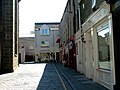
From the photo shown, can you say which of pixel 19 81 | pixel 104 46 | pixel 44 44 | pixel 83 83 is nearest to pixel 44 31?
pixel 44 44

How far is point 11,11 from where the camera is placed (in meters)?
26.2

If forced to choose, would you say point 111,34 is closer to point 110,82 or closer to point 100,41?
point 110,82

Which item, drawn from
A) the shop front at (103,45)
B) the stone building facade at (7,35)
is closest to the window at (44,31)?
the stone building facade at (7,35)

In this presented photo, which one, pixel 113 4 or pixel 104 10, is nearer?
pixel 113 4

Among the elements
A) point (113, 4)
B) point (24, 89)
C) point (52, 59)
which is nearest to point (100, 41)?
point (113, 4)

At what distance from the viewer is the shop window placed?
41.1 feet

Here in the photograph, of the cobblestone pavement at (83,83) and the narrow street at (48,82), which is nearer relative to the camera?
the cobblestone pavement at (83,83)

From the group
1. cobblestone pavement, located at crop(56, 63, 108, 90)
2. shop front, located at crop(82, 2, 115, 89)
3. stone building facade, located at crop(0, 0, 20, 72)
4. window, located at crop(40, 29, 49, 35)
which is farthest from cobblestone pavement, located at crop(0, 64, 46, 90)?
window, located at crop(40, 29, 49, 35)

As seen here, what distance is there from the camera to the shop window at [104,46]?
12516mm

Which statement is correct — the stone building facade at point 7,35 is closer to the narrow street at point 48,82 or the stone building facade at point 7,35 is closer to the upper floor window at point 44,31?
the narrow street at point 48,82

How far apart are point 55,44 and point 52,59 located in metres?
3.63

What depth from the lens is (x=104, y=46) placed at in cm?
1327

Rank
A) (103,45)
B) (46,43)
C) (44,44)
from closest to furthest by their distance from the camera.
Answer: (103,45) < (44,44) < (46,43)

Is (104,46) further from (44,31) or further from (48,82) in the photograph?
(44,31)
